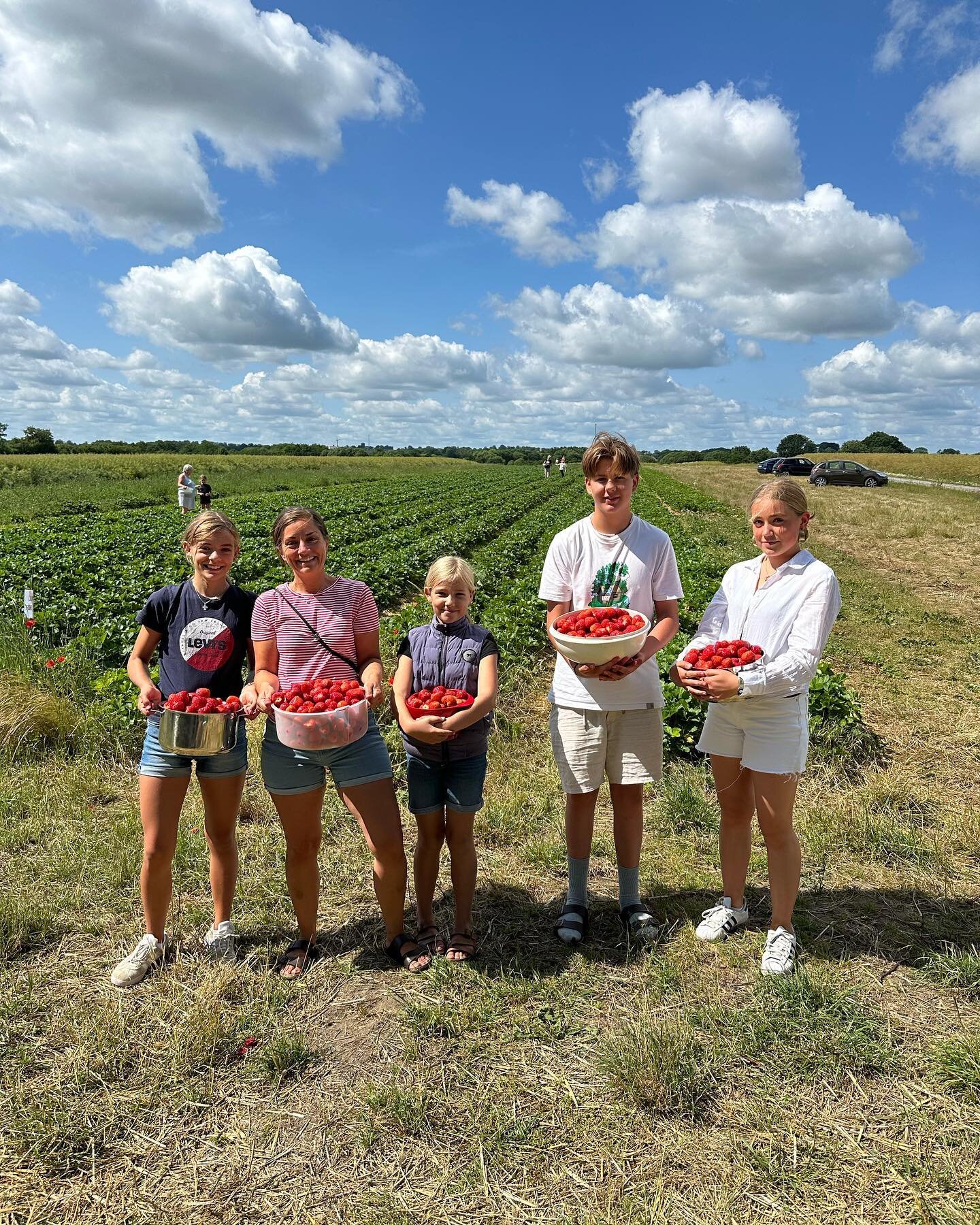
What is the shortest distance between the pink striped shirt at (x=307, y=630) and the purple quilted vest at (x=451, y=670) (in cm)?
32

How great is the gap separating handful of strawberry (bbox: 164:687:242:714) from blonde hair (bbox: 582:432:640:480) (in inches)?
81.3

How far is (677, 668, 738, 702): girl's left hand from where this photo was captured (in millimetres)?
3232

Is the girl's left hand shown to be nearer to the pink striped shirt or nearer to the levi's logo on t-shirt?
the pink striped shirt

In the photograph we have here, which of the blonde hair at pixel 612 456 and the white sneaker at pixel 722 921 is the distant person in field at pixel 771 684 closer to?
the white sneaker at pixel 722 921

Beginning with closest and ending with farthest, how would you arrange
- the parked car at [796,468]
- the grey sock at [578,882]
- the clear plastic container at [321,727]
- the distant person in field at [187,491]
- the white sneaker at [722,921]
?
the clear plastic container at [321,727], the white sneaker at [722,921], the grey sock at [578,882], the distant person in field at [187,491], the parked car at [796,468]

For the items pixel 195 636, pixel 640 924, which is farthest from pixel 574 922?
pixel 195 636

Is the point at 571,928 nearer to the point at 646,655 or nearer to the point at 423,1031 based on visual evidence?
the point at 423,1031

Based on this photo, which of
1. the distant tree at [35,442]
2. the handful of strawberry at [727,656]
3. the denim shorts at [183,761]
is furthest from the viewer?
the distant tree at [35,442]

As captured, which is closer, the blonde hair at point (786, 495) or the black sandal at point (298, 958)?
the blonde hair at point (786, 495)

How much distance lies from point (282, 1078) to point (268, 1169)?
41cm

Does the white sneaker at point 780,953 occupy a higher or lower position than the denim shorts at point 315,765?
lower

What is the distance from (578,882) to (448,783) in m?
1.01

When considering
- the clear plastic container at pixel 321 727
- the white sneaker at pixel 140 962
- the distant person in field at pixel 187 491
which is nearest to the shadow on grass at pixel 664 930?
the white sneaker at pixel 140 962

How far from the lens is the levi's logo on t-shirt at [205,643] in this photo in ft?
12.0
